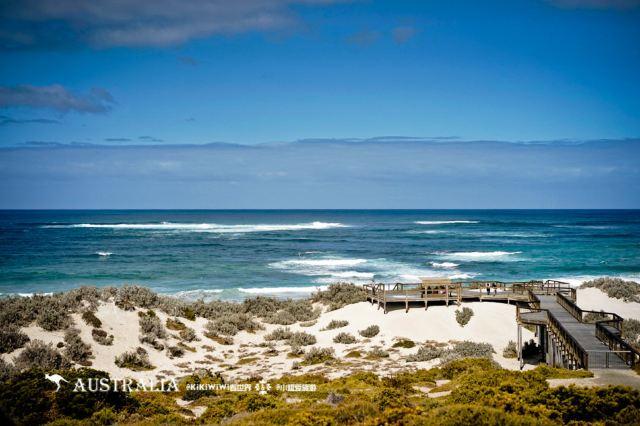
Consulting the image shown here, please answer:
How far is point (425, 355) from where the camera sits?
19.4m

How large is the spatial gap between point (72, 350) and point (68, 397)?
7.51m

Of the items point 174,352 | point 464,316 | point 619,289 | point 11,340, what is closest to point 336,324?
point 464,316

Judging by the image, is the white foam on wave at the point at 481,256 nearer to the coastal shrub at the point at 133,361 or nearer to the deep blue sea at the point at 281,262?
the deep blue sea at the point at 281,262

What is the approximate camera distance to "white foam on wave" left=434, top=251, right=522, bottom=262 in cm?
5281

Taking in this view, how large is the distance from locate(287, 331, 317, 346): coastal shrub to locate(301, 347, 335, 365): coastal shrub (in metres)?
1.52

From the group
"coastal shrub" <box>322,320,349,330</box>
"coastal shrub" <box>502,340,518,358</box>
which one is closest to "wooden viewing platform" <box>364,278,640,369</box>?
"coastal shrub" <box>502,340,518,358</box>

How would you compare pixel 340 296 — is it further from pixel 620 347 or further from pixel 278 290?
pixel 620 347

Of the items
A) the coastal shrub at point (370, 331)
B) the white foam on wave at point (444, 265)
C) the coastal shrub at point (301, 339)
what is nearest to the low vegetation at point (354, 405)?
the coastal shrub at point (301, 339)

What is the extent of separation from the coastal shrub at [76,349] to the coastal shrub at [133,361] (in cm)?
115

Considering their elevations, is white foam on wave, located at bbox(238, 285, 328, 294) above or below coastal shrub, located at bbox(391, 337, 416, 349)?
below

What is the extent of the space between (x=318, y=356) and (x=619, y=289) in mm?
21677

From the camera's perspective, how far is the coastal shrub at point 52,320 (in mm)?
18734

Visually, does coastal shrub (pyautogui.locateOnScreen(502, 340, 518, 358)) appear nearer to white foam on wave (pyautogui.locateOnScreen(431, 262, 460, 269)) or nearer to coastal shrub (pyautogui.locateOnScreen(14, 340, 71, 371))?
coastal shrub (pyautogui.locateOnScreen(14, 340, 71, 371))

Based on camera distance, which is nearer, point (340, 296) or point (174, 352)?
point (174, 352)
